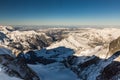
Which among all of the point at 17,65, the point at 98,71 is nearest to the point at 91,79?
the point at 98,71

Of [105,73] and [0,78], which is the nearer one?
[0,78]

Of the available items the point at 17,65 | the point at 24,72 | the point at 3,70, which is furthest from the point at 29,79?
the point at 3,70

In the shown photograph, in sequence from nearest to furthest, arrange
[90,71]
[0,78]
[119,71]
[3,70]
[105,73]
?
[0,78]
[3,70]
[119,71]
[105,73]
[90,71]

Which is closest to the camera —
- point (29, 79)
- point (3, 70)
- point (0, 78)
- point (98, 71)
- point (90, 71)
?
point (0, 78)

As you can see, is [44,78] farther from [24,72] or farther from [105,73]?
[24,72]

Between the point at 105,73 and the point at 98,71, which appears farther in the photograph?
the point at 98,71

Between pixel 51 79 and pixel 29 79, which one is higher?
pixel 29 79

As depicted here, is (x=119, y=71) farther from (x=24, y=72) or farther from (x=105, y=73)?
(x=24, y=72)

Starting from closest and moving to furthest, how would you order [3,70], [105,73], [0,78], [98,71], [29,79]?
[0,78]
[3,70]
[29,79]
[105,73]
[98,71]

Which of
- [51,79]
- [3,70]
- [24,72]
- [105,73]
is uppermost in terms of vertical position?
[3,70]
